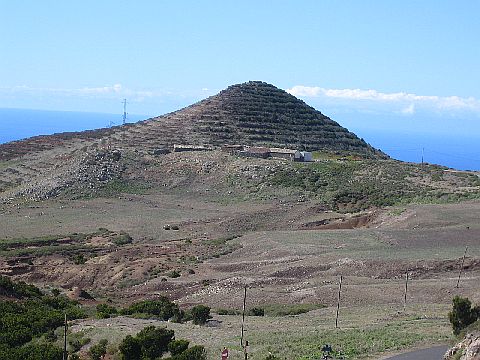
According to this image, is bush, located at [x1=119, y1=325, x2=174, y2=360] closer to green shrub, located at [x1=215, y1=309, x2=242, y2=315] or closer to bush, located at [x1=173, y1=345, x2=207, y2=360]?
bush, located at [x1=173, y1=345, x2=207, y2=360]

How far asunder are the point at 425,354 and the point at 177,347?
6.78 meters

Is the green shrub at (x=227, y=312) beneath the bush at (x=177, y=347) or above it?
beneath

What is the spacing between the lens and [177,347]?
18812 millimetres

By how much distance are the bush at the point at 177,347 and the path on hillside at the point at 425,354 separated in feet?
18.6

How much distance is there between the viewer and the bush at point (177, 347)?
1873cm

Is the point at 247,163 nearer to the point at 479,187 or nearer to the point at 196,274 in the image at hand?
the point at 479,187

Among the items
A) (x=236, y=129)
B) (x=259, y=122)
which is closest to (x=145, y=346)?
(x=236, y=129)

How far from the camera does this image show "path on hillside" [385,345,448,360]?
17.4m

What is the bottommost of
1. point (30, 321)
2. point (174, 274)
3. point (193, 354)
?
point (30, 321)

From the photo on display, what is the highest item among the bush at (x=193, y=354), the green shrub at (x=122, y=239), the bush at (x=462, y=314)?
the bush at (x=462, y=314)

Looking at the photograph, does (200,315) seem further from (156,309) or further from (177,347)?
(177,347)

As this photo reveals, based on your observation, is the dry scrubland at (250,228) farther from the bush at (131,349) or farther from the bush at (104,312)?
the bush at (131,349)

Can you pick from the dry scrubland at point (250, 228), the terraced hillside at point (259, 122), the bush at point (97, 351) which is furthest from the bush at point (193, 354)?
the terraced hillside at point (259, 122)

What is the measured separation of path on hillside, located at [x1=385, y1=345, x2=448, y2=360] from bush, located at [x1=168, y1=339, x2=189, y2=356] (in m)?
5.67
